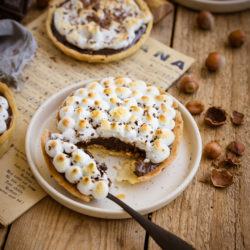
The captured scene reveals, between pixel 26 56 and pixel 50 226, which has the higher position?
pixel 26 56

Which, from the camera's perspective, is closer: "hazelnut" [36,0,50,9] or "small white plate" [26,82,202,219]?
"small white plate" [26,82,202,219]

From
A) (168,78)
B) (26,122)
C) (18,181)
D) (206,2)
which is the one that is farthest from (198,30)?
(18,181)

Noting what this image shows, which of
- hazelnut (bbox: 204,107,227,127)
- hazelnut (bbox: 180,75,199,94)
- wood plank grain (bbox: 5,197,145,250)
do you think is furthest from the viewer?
hazelnut (bbox: 180,75,199,94)

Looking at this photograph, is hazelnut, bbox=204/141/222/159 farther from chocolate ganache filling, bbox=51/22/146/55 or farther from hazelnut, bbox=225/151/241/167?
chocolate ganache filling, bbox=51/22/146/55

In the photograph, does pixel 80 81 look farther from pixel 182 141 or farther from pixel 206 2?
pixel 206 2

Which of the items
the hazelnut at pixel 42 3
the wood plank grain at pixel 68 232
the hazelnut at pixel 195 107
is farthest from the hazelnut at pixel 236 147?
the hazelnut at pixel 42 3

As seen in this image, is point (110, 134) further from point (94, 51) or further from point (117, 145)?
point (94, 51)

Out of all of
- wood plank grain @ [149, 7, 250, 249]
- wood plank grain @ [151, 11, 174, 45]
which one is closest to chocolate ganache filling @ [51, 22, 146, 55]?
wood plank grain @ [151, 11, 174, 45]

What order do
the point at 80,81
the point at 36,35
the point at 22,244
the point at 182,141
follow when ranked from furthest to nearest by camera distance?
the point at 36,35, the point at 80,81, the point at 182,141, the point at 22,244
